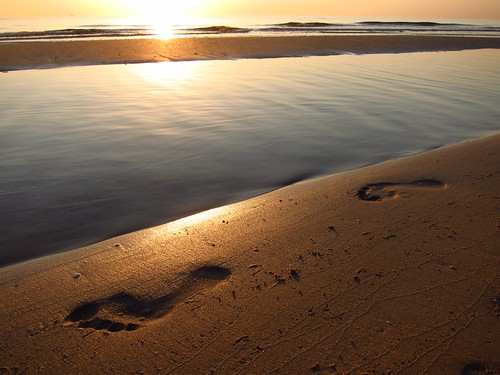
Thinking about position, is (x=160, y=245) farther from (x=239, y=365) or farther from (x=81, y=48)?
(x=81, y=48)

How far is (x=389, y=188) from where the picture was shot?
179 inches

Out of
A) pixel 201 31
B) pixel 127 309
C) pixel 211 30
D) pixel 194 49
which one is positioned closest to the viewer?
pixel 127 309

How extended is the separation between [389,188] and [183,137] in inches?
138

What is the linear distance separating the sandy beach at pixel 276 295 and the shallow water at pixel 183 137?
698mm

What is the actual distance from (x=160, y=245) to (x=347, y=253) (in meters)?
1.61

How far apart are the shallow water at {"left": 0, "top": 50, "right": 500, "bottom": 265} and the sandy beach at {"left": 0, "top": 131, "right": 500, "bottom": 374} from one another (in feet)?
2.29

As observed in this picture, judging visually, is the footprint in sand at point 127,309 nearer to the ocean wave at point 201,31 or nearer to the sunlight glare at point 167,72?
the sunlight glare at point 167,72

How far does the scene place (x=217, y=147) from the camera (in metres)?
6.16

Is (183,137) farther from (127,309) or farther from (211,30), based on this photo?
(211,30)

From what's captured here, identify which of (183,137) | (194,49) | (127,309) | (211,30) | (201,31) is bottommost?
(127,309)

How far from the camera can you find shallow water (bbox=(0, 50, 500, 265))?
168 inches

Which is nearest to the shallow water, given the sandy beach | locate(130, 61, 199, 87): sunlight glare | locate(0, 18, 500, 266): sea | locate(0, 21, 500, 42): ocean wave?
locate(0, 18, 500, 266): sea

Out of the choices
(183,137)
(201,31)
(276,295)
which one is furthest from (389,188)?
(201,31)

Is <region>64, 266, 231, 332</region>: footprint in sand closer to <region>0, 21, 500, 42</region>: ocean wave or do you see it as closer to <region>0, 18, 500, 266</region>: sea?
<region>0, 18, 500, 266</region>: sea
